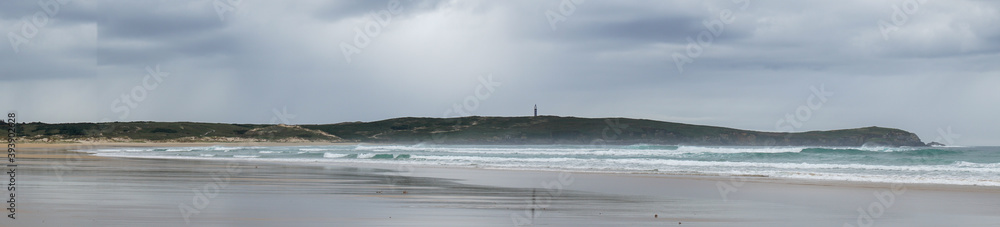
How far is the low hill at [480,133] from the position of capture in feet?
414

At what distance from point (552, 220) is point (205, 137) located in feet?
412

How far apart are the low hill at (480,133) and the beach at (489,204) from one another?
10708 cm

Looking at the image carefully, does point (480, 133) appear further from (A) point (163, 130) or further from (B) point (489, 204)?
→ (B) point (489, 204)

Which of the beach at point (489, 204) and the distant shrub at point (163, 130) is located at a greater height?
the distant shrub at point (163, 130)

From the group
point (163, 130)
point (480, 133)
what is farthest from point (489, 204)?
point (480, 133)

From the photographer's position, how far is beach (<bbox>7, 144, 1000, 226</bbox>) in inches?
423

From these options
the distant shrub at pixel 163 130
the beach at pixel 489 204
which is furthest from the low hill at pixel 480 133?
the beach at pixel 489 204

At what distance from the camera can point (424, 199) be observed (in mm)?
14625

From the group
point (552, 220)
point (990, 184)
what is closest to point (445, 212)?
point (552, 220)

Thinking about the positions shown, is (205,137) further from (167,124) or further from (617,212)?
(617,212)

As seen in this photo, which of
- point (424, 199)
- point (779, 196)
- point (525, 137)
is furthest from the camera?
point (525, 137)

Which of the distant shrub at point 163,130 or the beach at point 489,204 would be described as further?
the distant shrub at point 163,130

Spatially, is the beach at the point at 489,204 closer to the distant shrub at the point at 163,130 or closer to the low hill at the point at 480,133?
the low hill at the point at 480,133

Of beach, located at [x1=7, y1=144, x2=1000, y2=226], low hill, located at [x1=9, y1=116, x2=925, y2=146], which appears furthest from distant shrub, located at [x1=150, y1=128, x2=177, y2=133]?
beach, located at [x1=7, y1=144, x2=1000, y2=226]
